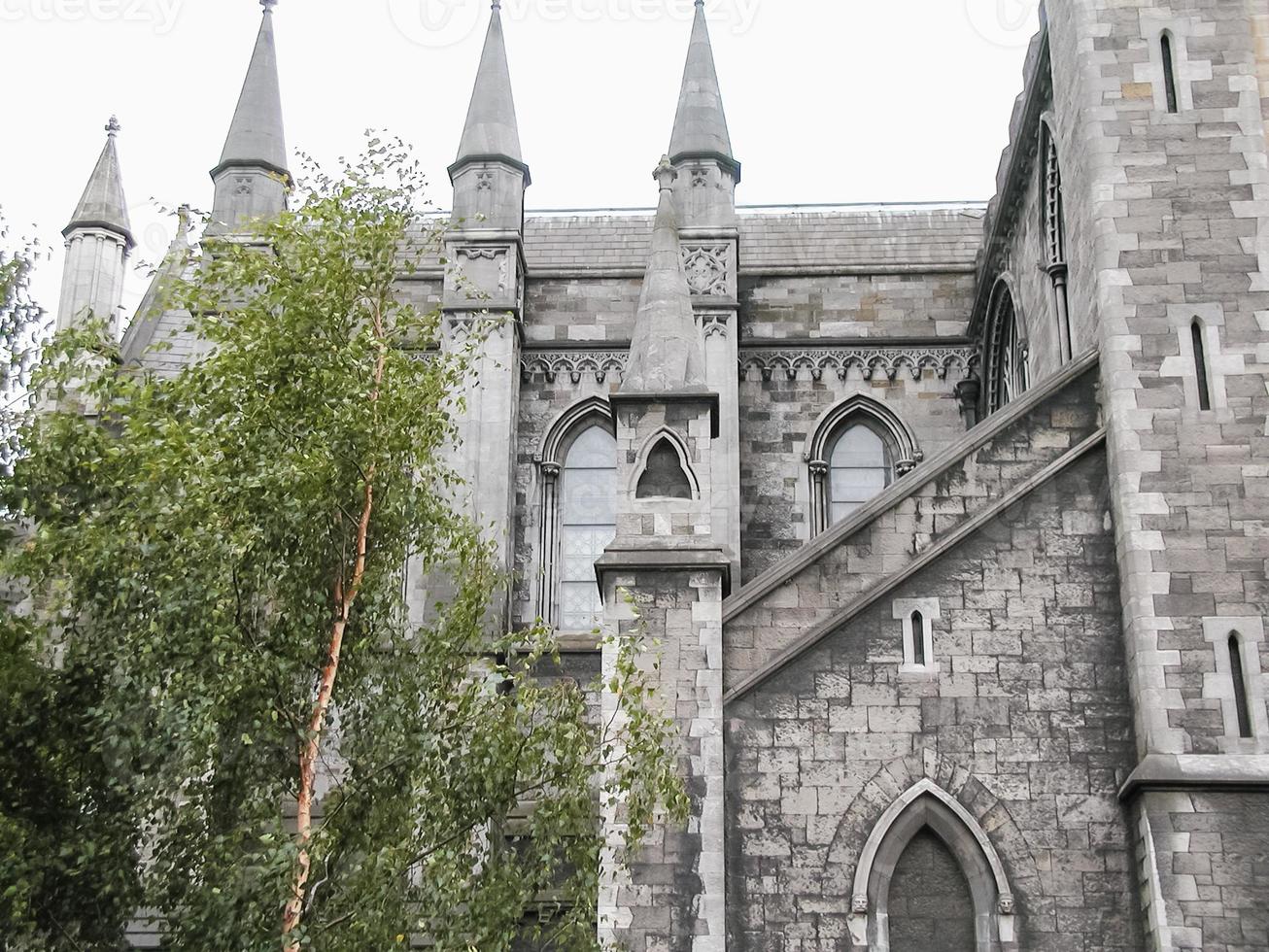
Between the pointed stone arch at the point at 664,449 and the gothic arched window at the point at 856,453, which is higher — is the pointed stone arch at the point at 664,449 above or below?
below

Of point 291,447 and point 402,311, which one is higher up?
point 402,311

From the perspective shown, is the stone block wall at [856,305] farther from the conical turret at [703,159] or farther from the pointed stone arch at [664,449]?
the pointed stone arch at [664,449]

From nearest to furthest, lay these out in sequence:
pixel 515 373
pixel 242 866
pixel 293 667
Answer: pixel 242 866 → pixel 293 667 → pixel 515 373

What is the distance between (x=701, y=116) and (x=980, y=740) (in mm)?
11227

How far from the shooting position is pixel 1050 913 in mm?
13242

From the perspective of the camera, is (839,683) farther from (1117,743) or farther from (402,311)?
(402,311)

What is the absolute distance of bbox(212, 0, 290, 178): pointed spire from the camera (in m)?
22.4

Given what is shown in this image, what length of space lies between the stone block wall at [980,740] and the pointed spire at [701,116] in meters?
9.06

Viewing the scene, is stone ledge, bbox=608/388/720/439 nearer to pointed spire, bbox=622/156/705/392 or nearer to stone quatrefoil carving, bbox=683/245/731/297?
pointed spire, bbox=622/156/705/392

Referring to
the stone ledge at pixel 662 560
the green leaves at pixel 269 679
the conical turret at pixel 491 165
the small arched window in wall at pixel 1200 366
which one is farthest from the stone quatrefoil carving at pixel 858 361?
the green leaves at pixel 269 679

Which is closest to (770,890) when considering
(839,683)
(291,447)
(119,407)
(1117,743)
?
(839,683)

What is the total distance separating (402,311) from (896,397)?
9.94 m

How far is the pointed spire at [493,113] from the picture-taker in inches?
866

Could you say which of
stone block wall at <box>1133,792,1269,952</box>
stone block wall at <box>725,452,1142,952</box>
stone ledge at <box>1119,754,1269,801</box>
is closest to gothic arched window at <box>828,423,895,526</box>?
stone block wall at <box>725,452,1142,952</box>
